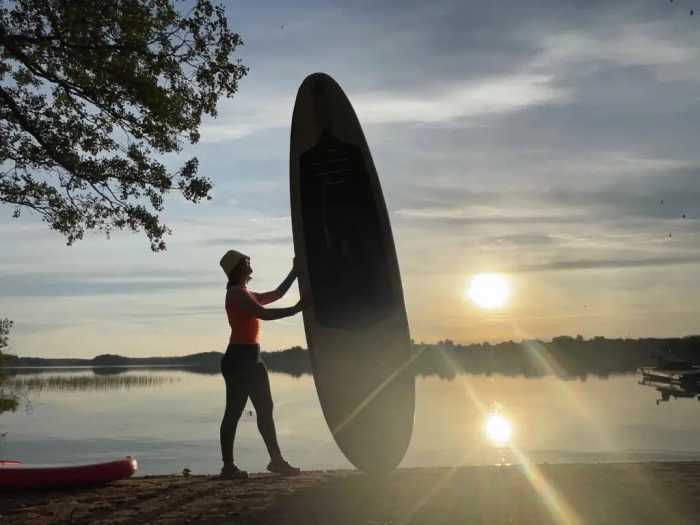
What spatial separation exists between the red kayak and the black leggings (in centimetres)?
121

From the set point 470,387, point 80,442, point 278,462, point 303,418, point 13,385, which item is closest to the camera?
point 278,462

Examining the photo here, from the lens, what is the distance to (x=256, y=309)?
7094 millimetres

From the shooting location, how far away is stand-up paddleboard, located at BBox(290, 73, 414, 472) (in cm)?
786

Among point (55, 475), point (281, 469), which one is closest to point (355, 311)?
point (281, 469)

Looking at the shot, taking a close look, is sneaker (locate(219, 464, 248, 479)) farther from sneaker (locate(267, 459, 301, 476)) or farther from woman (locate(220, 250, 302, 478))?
sneaker (locate(267, 459, 301, 476))

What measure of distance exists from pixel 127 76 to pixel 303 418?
125 ft

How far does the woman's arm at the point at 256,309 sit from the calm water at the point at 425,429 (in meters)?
11.8

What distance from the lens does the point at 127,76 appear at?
34.7ft

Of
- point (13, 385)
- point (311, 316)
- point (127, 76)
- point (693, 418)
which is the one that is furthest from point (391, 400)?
point (693, 418)

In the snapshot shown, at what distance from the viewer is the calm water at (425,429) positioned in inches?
1115

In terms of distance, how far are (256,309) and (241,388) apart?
2.86 feet

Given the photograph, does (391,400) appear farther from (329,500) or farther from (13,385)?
(13,385)

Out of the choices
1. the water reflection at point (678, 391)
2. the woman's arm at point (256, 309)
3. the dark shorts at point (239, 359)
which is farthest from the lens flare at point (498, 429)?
the woman's arm at point (256, 309)

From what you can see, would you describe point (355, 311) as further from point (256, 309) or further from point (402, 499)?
point (402, 499)
